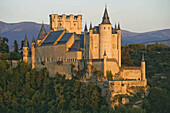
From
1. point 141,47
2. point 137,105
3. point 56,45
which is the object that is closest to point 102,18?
point 56,45

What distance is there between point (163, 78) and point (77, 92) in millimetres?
24523

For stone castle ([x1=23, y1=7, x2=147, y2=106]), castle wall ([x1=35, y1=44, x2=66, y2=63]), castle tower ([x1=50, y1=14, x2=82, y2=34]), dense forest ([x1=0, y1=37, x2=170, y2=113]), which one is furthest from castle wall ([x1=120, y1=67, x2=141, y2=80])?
castle tower ([x1=50, y1=14, x2=82, y2=34])

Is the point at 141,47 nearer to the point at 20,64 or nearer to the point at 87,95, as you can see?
the point at 20,64

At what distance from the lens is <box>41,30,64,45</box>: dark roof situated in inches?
3266

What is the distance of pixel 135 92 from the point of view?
68.0 metres

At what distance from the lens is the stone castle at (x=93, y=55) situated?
69.6 m

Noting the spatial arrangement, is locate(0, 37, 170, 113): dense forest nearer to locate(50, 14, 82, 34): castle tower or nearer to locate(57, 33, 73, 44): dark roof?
locate(57, 33, 73, 44): dark roof

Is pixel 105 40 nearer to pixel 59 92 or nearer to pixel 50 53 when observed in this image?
pixel 59 92

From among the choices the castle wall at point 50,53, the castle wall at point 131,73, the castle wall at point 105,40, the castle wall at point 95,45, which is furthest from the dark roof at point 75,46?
the castle wall at point 131,73

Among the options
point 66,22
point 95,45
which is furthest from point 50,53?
point 95,45

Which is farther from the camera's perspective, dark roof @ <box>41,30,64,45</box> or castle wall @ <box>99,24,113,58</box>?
dark roof @ <box>41,30,64,45</box>

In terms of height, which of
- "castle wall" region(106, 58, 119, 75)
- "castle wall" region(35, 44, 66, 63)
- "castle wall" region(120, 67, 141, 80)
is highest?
"castle wall" region(35, 44, 66, 63)

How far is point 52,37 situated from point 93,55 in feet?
47.9

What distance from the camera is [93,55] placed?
73.1 metres
